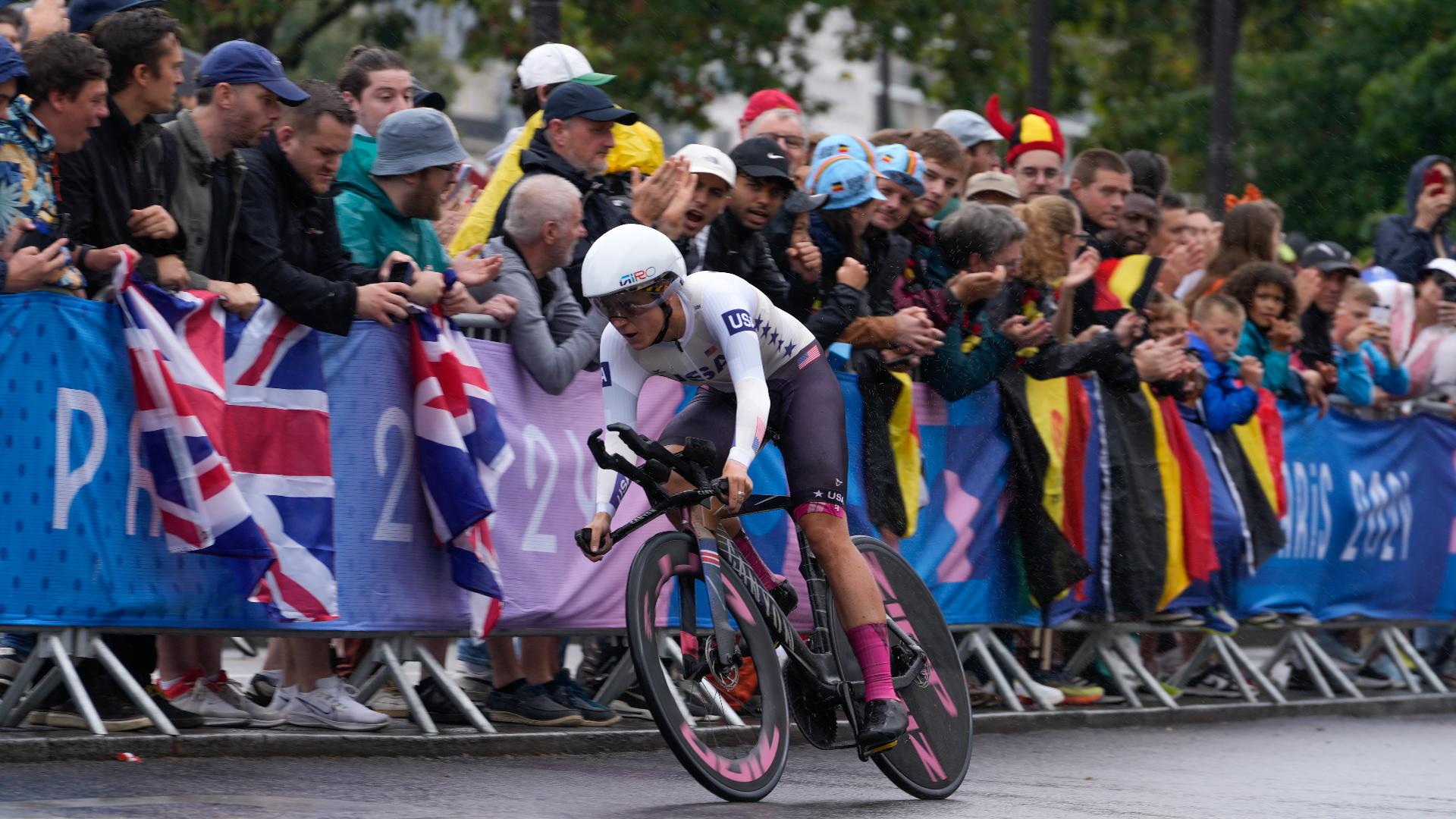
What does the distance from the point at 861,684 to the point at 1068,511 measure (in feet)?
13.2

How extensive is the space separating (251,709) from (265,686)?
830 millimetres

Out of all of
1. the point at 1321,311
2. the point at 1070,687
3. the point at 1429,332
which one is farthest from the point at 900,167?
the point at 1429,332

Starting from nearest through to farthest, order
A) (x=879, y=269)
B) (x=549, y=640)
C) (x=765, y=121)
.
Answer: (x=549, y=640) < (x=879, y=269) < (x=765, y=121)

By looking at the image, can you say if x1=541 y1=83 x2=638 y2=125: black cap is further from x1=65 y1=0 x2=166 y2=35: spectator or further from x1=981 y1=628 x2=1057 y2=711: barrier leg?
x1=981 y1=628 x2=1057 y2=711: barrier leg

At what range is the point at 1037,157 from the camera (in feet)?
40.9

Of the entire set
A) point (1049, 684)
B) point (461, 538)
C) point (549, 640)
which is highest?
point (461, 538)

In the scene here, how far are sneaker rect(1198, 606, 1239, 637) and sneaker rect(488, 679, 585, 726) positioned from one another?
181 inches

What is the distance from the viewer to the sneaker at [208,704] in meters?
7.84

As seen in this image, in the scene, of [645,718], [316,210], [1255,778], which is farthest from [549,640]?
[1255,778]

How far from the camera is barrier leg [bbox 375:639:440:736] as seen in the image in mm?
8148

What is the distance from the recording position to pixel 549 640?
9.06m

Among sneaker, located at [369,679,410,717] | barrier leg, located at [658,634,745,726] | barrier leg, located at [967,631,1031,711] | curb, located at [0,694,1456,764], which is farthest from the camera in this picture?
barrier leg, located at [967,631,1031,711]

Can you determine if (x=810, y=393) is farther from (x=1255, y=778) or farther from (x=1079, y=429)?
(x=1079, y=429)

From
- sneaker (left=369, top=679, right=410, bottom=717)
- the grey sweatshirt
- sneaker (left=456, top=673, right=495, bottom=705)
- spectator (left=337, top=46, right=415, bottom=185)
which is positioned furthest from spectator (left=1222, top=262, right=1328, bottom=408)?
sneaker (left=369, top=679, right=410, bottom=717)
